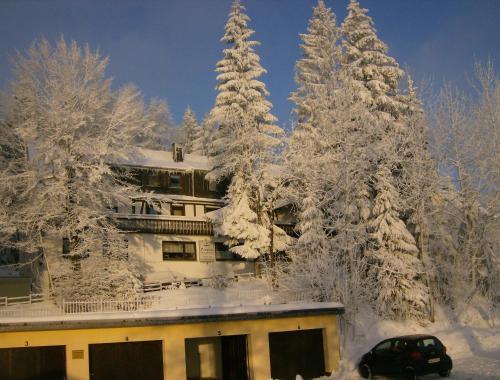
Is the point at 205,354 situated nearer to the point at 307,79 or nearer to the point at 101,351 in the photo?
the point at 101,351

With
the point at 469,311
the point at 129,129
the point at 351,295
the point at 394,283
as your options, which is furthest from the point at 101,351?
the point at 469,311

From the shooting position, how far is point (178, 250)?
123ft

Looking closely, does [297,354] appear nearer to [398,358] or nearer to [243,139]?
[398,358]

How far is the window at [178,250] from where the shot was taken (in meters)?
37.1

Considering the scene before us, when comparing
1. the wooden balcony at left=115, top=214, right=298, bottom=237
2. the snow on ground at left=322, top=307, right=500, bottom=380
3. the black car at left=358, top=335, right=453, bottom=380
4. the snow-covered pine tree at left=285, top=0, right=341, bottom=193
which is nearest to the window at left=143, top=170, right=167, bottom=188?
the wooden balcony at left=115, top=214, right=298, bottom=237

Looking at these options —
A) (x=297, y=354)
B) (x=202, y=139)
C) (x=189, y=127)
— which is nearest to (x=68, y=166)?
(x=297, y=354)

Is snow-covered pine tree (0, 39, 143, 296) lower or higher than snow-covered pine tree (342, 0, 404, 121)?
lower

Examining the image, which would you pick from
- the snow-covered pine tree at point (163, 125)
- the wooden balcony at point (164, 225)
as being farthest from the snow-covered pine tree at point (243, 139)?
the snow-covered pine tree at point (163, 125)

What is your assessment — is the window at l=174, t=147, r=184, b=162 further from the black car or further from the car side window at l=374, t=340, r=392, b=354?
the black car

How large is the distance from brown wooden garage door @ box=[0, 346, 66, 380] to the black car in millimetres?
11879

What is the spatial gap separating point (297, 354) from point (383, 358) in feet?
14.0

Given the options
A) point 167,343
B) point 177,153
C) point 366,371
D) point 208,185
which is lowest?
point 366,371

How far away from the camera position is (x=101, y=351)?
19141 millimetres

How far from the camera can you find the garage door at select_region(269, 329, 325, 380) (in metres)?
22.0
